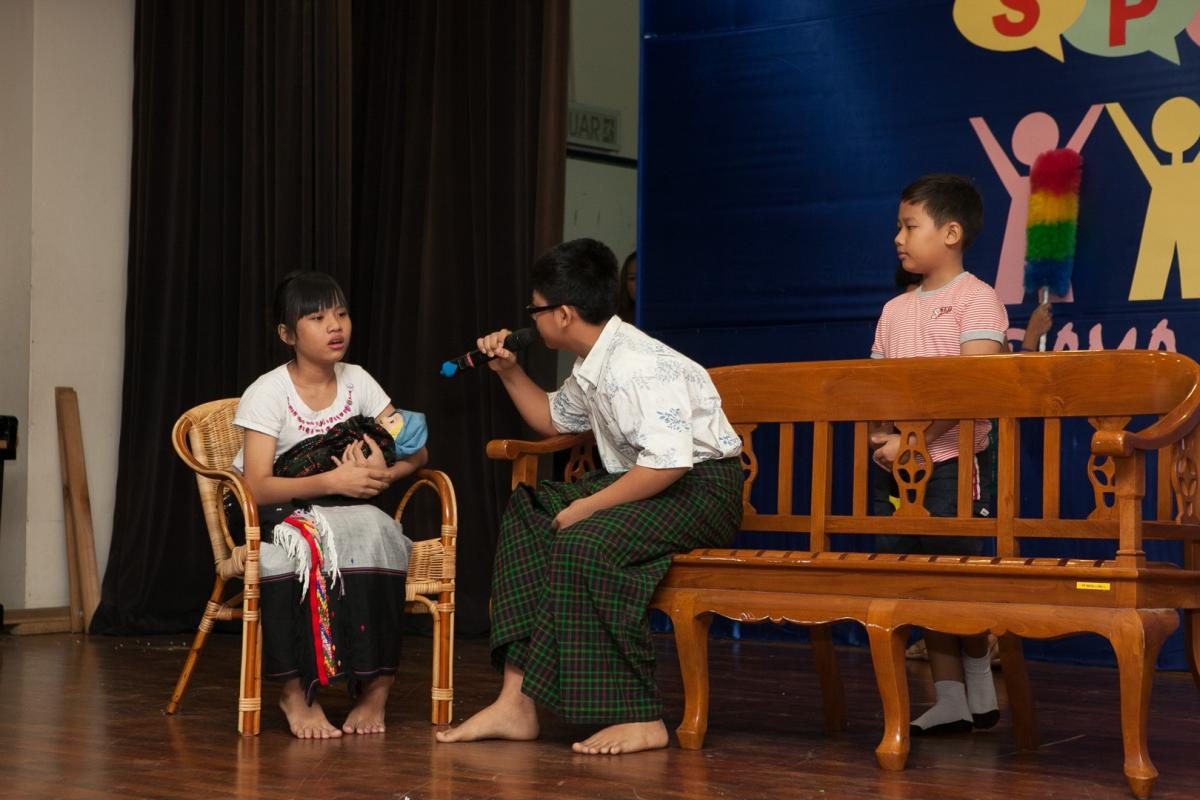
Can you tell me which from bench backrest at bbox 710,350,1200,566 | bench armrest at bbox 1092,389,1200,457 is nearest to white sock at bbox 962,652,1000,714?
bench backrest at bbox 710,350,1200,566

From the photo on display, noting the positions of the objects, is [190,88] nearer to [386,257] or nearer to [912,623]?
[386,257]

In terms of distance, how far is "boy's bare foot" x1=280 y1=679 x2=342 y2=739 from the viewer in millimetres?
3115

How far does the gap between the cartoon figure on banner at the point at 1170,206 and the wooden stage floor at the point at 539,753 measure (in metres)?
1.14

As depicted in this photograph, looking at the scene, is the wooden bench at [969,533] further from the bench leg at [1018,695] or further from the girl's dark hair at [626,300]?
the girl's dark hair at [626,300]

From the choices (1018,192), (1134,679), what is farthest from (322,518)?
(1018,192)

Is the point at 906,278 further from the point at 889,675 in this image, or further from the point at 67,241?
the point at 67,241

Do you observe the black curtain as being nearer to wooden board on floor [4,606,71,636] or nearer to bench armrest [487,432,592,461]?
wooden board on floor [4,606,71,636]

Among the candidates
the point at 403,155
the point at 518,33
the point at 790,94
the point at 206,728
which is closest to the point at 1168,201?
the point at 790,94

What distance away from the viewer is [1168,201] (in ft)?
14.4

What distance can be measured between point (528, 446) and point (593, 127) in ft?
13.4

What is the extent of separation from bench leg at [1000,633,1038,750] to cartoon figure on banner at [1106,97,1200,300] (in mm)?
1738

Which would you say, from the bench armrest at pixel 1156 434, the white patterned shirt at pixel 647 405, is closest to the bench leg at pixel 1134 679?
the bench armrest at pixel 1156 434

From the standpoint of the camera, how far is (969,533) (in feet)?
9.87

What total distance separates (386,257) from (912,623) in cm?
304
